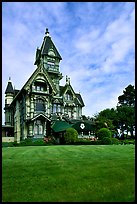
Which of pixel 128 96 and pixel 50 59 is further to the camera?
pixel 128 96

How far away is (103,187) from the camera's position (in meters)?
6.78

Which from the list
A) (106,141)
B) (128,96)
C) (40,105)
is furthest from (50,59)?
(128,96)

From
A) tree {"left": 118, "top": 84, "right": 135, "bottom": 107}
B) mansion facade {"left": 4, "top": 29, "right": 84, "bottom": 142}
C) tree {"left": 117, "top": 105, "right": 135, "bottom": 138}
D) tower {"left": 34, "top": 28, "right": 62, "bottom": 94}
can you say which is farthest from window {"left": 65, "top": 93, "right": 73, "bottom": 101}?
tree {"left": 118, "top": 84, "right": 135, "bottom": 107}

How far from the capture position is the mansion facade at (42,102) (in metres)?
39.6

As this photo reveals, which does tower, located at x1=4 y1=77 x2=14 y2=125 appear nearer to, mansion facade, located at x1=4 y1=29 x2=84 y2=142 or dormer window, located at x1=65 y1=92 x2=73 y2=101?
mansion facade, located at x1=4 y1=29 x2=84 y2=142

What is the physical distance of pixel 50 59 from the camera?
4672 cm

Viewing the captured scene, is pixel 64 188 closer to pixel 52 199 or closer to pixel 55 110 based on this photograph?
pixel 52 199

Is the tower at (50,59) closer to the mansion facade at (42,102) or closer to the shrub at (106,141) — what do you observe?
the mansion facade at (42,102)

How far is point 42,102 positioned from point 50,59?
9864 mm

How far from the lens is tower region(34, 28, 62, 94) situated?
4600 cm

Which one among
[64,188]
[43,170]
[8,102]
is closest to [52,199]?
[64,188]

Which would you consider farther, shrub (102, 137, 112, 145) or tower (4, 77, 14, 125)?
tower (4, 77, 14, 125)

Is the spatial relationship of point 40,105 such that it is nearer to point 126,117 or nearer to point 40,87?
point 40,87

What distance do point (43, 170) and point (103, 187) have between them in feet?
10.7
